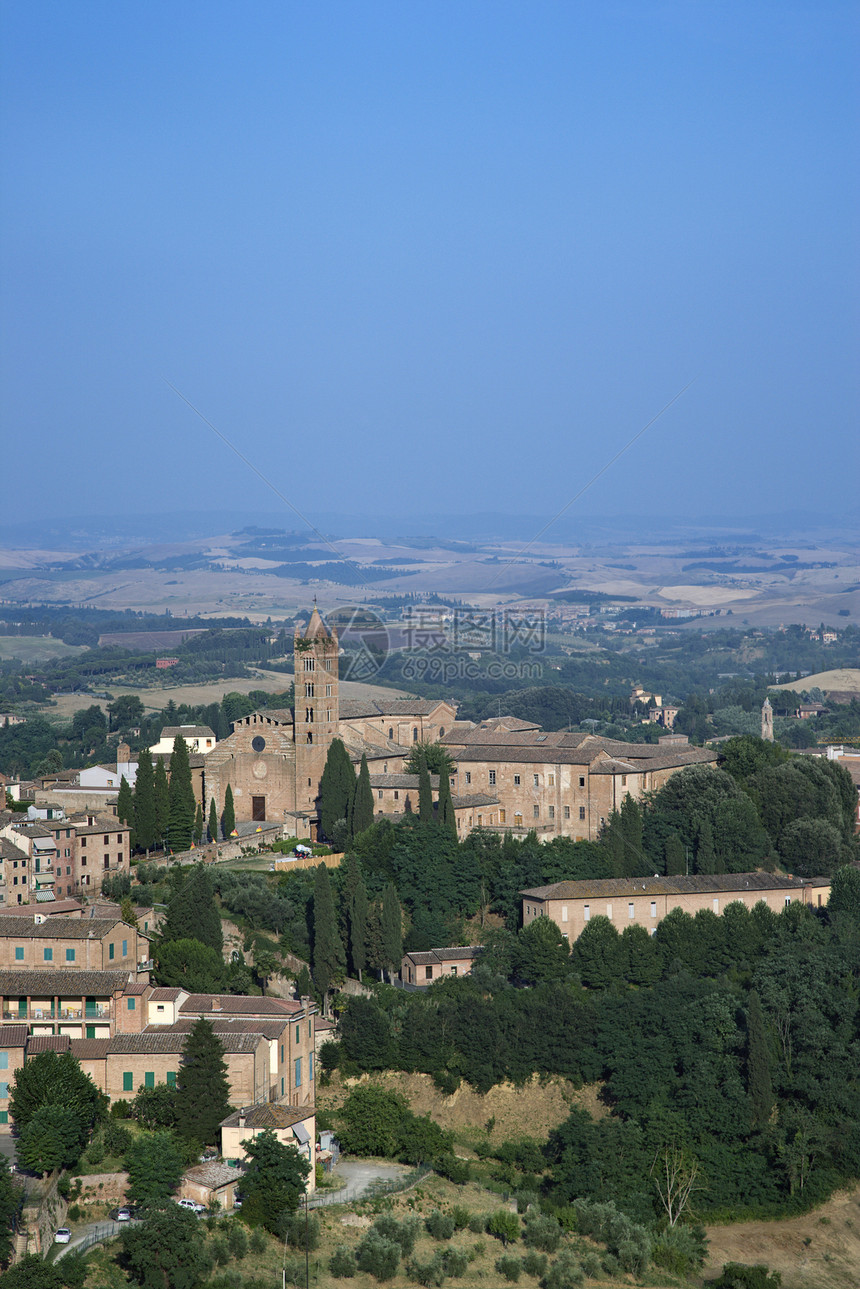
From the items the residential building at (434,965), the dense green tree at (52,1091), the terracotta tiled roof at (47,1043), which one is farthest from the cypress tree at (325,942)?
the dense green tree at (52,1091)

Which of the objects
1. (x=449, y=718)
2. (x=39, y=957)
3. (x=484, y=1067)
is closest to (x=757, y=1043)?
(x=484, y=1067)

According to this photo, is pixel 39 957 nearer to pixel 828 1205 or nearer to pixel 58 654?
pixel 828 1205

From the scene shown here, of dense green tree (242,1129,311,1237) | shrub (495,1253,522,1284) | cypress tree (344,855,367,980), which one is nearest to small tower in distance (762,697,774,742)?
cypress tree (344,855,367,980)

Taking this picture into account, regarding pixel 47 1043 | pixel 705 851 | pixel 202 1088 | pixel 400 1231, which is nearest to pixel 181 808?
pixel 47 1043

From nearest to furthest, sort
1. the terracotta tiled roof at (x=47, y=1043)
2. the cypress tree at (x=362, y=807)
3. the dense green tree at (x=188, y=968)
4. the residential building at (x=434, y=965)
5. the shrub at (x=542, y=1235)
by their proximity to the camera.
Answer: the shrub at (x=542, y=1235), the terracotta tiled roof at (x=47, y=1043), the dense green tree at (x=188, y=968), the residential building at (x=434, y=965), the cypress tree at (x=362, y=807)

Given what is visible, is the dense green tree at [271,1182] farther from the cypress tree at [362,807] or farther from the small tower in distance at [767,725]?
the small tower in distance at [767,725]
